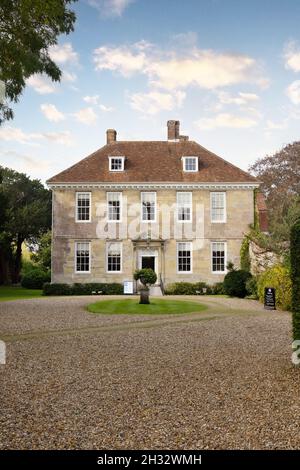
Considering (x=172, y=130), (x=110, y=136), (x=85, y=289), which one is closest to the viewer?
(x=85, y=289)

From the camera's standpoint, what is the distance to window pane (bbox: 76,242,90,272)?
3094 cm

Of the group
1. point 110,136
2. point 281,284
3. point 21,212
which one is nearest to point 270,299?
point 281,284

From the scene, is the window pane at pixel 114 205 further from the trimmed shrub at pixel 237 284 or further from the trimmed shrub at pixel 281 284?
the trimmed shrub at pixel 281 284

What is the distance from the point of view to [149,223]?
31203 millimetres

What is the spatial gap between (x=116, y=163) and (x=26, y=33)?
18915 millimetres

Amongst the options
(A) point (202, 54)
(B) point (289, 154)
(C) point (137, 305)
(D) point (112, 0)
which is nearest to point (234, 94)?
(A) point (202, 54)

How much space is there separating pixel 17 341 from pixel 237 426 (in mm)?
7147

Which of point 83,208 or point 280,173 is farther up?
point 280,173

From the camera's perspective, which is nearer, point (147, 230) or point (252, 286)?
point (252, 286)

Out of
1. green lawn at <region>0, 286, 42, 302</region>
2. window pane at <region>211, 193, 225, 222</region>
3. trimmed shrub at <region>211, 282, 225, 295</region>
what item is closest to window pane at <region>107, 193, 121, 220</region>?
window pane at <region>211, 193, 225, 222</region>

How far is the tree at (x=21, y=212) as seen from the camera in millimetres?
45812

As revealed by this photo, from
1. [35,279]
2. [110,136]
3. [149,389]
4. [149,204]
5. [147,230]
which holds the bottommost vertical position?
[149,389]

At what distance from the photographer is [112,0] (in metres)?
9.70

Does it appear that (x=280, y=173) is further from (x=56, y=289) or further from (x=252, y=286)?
(x=56, y=289)
